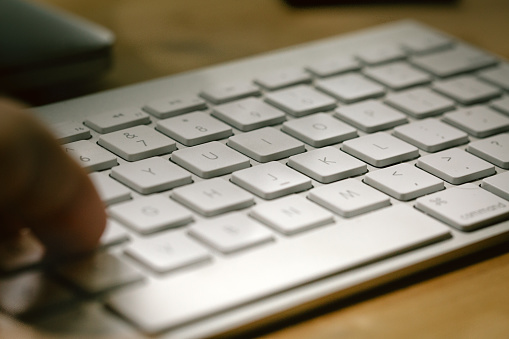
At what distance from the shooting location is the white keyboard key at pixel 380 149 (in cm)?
44

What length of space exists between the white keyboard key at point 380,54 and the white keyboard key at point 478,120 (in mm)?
99

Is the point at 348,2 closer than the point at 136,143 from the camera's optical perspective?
No

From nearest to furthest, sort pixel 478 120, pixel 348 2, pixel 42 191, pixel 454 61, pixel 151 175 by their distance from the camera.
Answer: pixel 42 191
pixel 151 175
pixel 478 120
pixel 454 61
pixel 348 2

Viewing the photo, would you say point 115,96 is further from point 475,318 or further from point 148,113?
point 475,318

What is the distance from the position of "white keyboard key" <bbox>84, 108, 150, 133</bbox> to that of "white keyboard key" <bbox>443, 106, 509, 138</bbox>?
7.5 inches

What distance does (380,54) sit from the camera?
0.62m

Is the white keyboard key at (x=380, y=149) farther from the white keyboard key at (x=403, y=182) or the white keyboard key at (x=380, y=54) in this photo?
the white keyboard key at (x=380, y=54)

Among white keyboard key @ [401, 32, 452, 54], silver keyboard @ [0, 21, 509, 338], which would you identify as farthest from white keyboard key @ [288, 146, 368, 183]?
white keyboard key @ [401, 32, 452, 54]

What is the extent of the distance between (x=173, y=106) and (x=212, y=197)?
13 cm

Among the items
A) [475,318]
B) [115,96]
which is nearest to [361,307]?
[475,318]

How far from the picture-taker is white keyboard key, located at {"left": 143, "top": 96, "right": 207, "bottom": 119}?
50 centimetres

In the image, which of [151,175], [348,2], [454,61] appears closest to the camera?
[151,175]

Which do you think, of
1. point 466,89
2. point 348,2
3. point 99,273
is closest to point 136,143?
point 99,273

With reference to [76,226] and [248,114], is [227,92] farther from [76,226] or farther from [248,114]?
[76,226]
